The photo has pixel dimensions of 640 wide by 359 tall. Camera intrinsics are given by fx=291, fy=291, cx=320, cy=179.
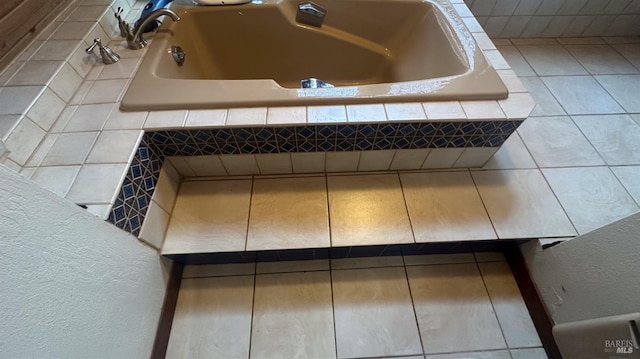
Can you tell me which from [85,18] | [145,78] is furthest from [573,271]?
[85,18]

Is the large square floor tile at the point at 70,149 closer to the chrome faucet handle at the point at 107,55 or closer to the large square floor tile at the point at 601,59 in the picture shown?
the chrome faucet handle at the point at 107,55

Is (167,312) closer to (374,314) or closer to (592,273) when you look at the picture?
(374,314)

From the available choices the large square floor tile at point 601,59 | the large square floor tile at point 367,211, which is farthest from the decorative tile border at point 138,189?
the large square floor tile at point 601,59

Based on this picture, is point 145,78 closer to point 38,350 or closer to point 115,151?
point 115,151

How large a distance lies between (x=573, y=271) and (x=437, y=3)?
125 centimetres

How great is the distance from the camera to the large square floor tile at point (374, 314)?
103cm

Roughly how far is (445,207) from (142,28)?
1.43 m

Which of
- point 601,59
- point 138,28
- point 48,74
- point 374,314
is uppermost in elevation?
point 601,59

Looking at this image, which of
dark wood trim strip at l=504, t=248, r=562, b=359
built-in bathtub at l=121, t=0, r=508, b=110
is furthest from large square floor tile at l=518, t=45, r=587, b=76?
dark wood trim strip at l=504, t=248, r=562, b=359

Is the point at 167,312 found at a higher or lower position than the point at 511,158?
lower

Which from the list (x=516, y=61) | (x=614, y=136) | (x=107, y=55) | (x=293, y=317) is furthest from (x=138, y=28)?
(x=614, y=136)

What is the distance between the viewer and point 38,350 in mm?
565

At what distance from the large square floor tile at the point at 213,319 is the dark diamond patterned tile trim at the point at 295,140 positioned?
1.20ft

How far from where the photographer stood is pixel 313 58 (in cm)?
157
